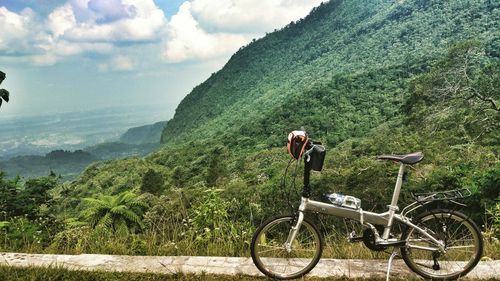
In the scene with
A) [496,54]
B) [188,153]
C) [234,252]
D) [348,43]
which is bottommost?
[188,153]

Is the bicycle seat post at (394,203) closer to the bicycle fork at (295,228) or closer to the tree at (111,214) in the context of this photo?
the bicycle fork at (295,228)

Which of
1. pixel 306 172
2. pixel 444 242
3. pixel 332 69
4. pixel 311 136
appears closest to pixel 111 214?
pixel 306 172

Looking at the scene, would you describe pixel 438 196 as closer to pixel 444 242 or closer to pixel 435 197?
pixel 435 197

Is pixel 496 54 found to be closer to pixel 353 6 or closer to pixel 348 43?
pixel 348 43

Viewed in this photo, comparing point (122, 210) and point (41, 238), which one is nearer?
point (41, 238)

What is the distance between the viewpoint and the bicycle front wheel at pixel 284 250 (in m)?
3.94

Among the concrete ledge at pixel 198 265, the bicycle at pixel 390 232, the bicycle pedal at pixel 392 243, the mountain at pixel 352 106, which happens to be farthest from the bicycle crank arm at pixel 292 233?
the mountain at pixel 352 106

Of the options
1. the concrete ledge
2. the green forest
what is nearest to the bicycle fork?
the green forest

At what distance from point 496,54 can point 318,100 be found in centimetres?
3019

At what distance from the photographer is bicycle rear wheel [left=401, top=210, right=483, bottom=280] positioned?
3812 mm

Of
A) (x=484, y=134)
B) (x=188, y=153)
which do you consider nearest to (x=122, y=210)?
(x=484, y=134)

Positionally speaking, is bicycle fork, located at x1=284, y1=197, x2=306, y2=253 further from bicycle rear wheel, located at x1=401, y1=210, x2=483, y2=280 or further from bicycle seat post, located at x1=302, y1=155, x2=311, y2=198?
bicycle rear wheel, located at x1=401, y1=210, x2=483, y2=280

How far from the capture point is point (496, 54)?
5609cm

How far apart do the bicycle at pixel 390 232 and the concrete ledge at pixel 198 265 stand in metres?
0.13
